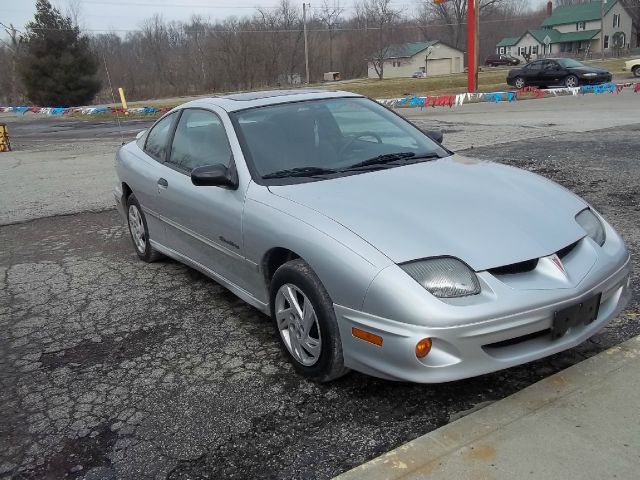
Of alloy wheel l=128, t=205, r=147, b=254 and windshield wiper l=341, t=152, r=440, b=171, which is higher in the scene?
windshield wiper l=341, t=152, r=440, b=171

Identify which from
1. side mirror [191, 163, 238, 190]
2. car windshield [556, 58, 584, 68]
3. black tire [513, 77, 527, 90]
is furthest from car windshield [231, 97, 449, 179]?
black tire [513, 77, 527, 90]

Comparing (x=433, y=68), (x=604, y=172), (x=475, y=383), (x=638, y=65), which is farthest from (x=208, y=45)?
(x=475, y=383)

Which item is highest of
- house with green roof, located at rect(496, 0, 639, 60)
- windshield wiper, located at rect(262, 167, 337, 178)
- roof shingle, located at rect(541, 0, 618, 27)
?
roof shingle, located at rect(541, 0, 618, 27)

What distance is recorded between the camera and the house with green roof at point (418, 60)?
79500 mm

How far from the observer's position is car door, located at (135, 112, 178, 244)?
4.73 m

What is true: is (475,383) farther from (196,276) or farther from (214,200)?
(196,276)

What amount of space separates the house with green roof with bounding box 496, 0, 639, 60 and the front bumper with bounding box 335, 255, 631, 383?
270 ft

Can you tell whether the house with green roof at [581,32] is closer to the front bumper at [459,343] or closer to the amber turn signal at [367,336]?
the front bumper at [459,343]

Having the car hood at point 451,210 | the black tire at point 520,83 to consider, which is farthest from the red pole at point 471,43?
the car hood at point 451,210

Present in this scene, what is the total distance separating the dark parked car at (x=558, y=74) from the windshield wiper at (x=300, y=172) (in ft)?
89.2

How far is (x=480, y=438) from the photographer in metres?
2.48

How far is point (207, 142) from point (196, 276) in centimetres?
130

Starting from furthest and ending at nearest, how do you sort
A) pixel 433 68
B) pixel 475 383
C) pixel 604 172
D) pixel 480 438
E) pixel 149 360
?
1. pixel 433 68
2. pixel 604 172
3. pixel 149 360
4. pixel 475 383
5. pixel 480 438

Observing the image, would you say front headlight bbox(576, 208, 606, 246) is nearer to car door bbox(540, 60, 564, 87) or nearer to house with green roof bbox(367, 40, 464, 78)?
car door bbox(540, 60, 564, 87)
